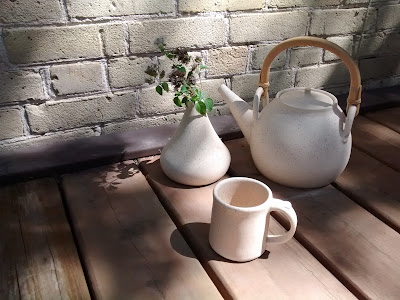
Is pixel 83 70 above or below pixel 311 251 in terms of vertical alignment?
above

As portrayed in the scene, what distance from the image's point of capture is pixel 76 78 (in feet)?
3.12

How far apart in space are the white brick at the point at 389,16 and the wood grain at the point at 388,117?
267mm

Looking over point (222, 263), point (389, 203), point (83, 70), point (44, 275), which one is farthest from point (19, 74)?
point (389, 203)

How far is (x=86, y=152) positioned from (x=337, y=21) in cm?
81

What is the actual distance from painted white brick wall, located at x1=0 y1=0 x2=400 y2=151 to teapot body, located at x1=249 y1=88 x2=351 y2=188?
1.00 feet

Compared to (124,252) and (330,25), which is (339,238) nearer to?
(124,252)

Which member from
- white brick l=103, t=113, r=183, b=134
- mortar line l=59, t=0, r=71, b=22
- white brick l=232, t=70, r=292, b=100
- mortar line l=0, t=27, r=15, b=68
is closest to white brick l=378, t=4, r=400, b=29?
white brick l=232, t=70, r=292, b=100

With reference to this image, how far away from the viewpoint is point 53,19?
0.88 meters

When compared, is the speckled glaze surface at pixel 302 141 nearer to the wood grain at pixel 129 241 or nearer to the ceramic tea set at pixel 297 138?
the ceramic tea set at pixel 297 138

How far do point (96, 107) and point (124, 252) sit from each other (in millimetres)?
432

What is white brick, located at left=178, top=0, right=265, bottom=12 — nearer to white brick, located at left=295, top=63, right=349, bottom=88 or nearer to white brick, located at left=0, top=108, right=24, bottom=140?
white brick, located at left=295, top=63, right=349, bottom=88

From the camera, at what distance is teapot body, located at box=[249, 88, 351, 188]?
0.82 m

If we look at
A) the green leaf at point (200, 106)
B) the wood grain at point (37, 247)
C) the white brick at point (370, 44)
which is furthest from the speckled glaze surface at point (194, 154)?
the white brick at point (370, 44)

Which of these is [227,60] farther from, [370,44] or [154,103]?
[370,44]
